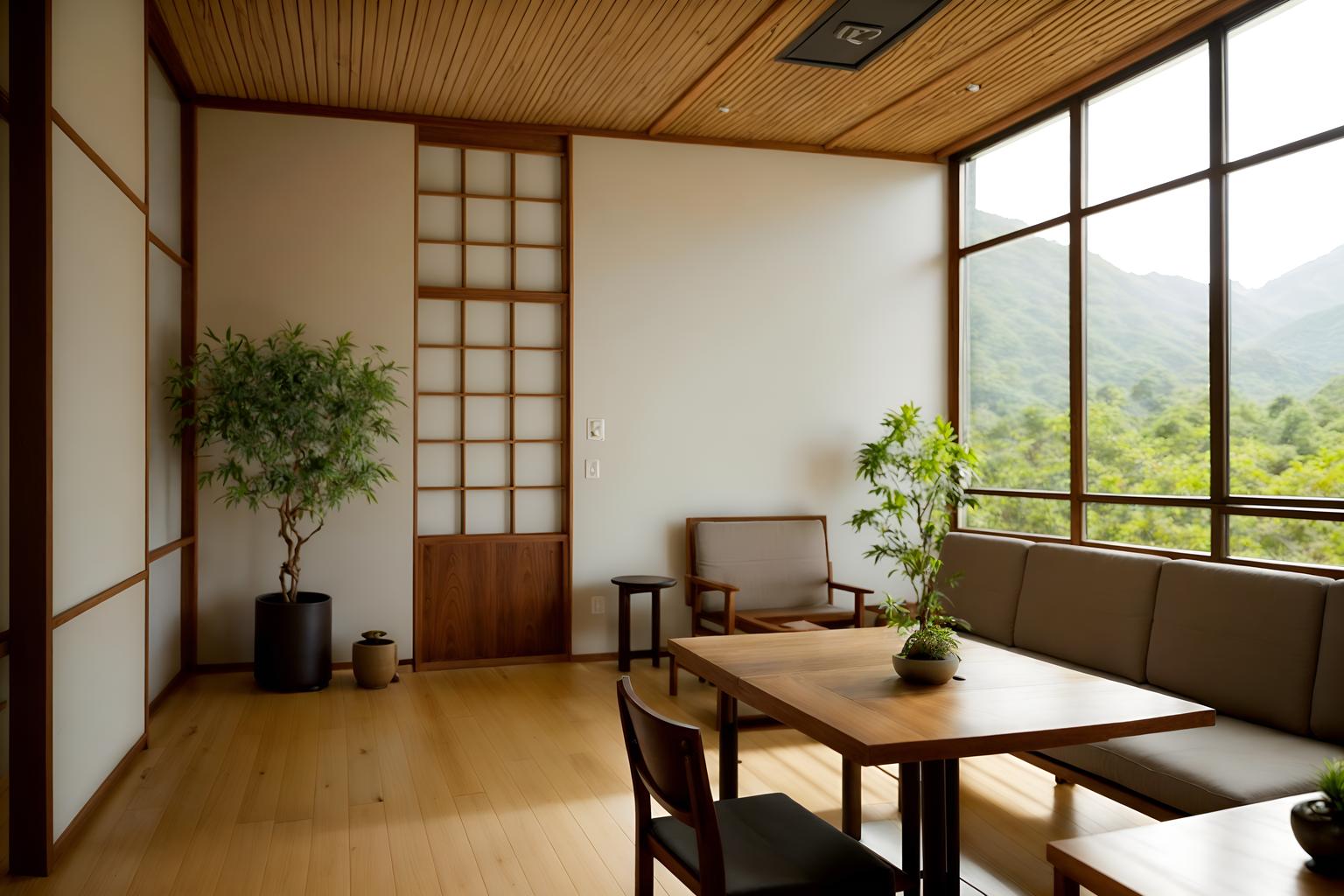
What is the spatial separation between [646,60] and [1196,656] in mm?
3410

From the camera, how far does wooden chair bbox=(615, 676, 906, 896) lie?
1.73 metres

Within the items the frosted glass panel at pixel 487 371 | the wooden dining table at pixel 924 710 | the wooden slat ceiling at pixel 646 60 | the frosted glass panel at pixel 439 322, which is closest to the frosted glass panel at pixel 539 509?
the frosted glass panel at pixel 487 371

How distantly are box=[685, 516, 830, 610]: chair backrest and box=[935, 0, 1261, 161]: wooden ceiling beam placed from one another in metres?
2.50

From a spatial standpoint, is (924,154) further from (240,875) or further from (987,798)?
(240,875)

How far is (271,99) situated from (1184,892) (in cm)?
524

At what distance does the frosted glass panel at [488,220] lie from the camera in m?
5.52

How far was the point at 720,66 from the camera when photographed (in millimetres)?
4625

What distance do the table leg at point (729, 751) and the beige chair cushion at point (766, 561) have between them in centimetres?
270

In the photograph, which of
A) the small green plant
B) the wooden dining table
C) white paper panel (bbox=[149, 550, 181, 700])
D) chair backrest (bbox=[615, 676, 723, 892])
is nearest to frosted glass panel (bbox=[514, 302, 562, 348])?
white paper panel (bbox=[149, 550, 181, 700])

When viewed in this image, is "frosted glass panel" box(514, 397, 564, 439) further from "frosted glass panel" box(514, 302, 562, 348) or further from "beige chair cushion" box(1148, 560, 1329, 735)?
"beige chair cushion" box(1148, 560, 1329, 735)

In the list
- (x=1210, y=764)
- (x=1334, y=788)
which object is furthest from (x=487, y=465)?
(x=1334, y=788)

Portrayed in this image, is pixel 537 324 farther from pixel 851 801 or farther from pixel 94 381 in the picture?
pixel 851 801

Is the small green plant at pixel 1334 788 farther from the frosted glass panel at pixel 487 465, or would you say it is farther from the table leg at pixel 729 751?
the frosted glass panel at pixel 487 465

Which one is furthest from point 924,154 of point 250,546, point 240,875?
point 240,875
